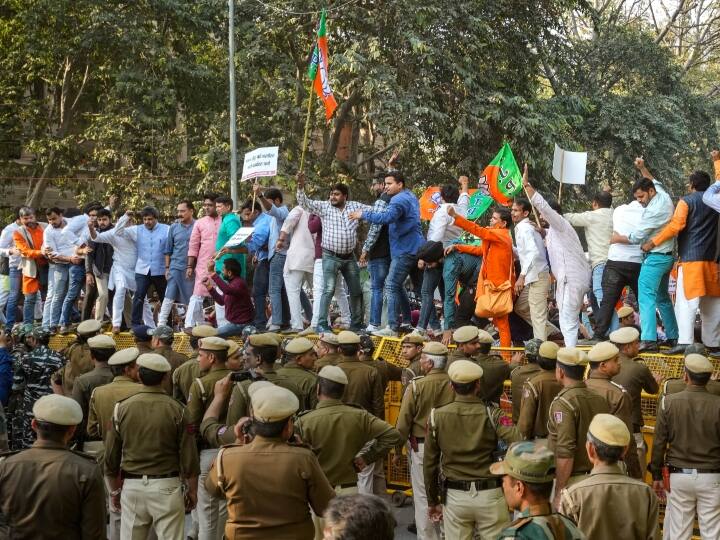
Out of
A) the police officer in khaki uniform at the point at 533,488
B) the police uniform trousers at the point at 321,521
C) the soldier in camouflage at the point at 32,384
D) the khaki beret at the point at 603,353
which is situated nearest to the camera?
the police officer in khaki uniform at the point at 533,488

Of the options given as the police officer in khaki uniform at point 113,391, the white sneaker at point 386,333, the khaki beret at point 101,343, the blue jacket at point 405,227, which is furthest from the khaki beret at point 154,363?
the blue jacket at point 405,227

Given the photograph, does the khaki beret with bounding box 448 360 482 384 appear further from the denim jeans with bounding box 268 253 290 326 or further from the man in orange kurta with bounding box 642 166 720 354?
the denim jeans with bounding box 268 253 290 326

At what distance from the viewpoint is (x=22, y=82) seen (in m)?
25.0

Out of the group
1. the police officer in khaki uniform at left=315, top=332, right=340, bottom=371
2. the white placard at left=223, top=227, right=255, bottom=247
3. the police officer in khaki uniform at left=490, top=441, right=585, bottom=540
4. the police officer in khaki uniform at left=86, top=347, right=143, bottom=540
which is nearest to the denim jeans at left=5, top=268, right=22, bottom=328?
the white placard at left=223, top=227, right=255, bottom=247

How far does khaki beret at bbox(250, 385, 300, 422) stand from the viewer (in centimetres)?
538

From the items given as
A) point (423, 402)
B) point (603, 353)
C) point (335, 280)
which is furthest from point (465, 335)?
point (335, 280)

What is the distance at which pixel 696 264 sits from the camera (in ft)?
32.5

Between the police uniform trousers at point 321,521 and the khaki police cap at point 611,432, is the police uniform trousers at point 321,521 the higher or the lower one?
the lower one

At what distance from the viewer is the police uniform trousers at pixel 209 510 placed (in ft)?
26.7

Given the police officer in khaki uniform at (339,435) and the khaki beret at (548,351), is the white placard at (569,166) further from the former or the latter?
the police officer in khaki uniform at (339,435)

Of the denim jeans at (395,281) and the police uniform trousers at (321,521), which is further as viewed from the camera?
the denim jeans at (395,281)

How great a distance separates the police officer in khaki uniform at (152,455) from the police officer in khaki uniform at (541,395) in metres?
2.79

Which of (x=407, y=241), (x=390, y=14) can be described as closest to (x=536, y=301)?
(x=407, y=241)

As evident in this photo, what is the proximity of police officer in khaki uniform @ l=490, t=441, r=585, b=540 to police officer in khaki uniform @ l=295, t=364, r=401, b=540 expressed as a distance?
226 cm
